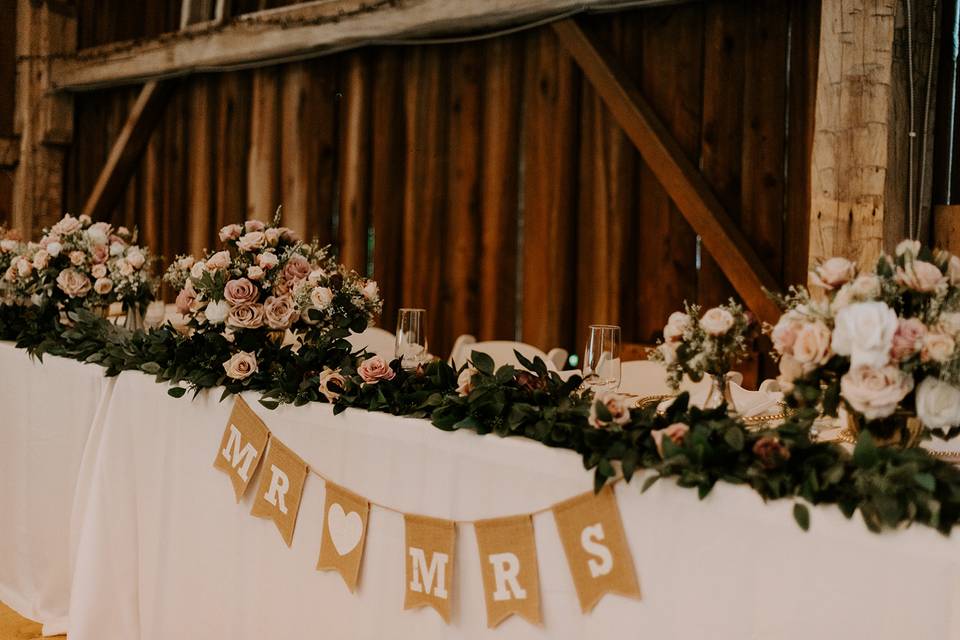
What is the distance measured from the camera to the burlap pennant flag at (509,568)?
1.76 metres

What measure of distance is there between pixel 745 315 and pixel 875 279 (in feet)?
1.09

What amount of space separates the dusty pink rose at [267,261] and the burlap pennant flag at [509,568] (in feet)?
3.15

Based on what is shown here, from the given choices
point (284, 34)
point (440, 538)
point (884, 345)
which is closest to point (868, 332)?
point (884, 345)

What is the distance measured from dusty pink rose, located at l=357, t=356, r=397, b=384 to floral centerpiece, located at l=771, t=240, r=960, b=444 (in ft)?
2.99

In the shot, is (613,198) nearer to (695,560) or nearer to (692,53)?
(692,53)

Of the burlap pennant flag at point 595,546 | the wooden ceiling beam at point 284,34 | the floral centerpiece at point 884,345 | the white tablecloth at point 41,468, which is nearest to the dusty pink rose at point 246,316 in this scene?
the white tablecloth at point 41,468

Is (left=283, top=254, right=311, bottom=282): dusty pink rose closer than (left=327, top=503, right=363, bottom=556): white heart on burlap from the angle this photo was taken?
No

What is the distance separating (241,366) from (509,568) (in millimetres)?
936

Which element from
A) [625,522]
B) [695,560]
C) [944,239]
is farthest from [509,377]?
[944,239]

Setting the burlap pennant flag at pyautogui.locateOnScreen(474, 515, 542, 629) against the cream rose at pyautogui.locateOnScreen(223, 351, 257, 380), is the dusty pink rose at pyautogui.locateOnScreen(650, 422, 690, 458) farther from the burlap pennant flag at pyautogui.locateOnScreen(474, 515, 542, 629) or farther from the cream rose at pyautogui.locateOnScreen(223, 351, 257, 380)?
the cream rose at pyautogui.locateOnScreen(223, 351, 257, 380)

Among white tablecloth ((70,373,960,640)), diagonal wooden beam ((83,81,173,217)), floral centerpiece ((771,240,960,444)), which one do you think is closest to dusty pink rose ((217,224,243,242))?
white tablecloth ((70,373,960,640))

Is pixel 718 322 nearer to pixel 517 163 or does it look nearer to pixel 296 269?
pixel 296 269

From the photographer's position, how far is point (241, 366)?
2371mm

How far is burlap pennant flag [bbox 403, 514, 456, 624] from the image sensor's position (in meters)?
1.88
